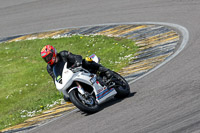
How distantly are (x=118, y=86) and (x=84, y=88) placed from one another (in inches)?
30.9

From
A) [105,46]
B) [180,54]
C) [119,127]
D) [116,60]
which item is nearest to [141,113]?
[119,127]

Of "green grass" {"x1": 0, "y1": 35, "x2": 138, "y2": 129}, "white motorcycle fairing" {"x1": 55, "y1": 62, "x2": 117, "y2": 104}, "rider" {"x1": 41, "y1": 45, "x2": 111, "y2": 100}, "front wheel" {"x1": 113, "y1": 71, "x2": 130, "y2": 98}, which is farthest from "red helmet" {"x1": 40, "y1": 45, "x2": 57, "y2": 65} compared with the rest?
"green grass" {"x1": 0, "y1": 35, "x2": 138, "y2": 129}

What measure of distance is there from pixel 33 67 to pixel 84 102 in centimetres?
612

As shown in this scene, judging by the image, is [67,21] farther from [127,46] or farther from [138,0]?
[127,46]

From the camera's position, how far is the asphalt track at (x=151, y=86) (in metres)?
7.05

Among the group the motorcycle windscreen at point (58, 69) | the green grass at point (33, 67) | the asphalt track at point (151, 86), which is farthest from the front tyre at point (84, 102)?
the green grass at point (33, 67)

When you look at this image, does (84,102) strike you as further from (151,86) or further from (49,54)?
(151,86)

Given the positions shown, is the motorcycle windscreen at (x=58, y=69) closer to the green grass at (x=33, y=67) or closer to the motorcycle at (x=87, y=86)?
the motorcycle at (x=87, y=86)

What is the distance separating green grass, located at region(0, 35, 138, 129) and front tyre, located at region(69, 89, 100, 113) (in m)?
2.12

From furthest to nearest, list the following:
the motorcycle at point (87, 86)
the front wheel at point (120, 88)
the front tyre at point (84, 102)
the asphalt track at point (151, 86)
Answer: the front wheel at point (120, 88) < the motorcycle at point (87, 86) < the front tyre at point (84, 102) < the asphalt track at point (151, 86)

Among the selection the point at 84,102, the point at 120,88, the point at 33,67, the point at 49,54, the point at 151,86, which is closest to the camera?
the point at 84,102

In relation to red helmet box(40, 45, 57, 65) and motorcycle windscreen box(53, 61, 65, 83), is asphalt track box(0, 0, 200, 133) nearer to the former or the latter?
motorcycle windscreen box(53, 61, 65, 83)

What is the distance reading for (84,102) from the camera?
27.2ft

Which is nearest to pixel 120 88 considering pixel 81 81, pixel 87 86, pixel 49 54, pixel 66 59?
pixel 87 86
